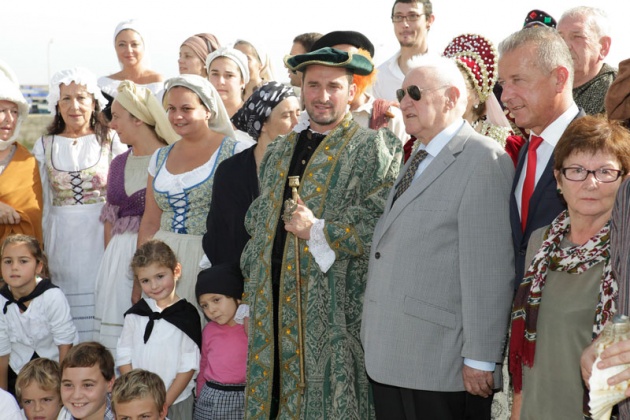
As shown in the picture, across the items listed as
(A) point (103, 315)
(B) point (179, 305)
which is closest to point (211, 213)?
(B) point (179, 305)

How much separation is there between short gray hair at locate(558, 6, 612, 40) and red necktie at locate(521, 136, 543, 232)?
71.4 inches

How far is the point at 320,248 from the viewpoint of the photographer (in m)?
4.04

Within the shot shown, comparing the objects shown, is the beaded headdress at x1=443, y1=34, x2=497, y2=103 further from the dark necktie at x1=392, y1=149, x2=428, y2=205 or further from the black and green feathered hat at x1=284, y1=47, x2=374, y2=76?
the dark necktie at x1=392, y1=149, x2=428, y2=205

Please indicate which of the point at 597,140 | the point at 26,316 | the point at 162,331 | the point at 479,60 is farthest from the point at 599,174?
the point at 26,316

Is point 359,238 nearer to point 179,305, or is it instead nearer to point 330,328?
point 330,328

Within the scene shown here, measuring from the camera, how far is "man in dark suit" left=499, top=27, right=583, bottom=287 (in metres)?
3.57

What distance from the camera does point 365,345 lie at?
12.5 ft

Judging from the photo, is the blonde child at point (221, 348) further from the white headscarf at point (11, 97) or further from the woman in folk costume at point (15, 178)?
the white headscarf at point (11, 97)

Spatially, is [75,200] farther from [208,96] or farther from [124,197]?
[208,96]

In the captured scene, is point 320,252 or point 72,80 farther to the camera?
point 72,80

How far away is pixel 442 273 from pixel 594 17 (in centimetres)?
238

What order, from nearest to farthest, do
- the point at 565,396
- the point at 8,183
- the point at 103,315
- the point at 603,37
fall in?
1. the point at 565,396
2. the point at 603,37
3. the point at 103,315
4. the point at 8,183

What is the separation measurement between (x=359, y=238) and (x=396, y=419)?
85cm

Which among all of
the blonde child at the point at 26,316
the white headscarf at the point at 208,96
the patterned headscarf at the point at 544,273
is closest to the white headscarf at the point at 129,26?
the white headscarf at the point at 208,96
